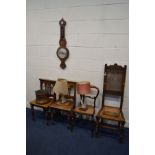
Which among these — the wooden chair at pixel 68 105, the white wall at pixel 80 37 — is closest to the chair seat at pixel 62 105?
the wooden chair at pixel 68 105

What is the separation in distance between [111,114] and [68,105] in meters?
0.78

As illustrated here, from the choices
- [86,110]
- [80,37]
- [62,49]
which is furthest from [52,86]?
[80,37]

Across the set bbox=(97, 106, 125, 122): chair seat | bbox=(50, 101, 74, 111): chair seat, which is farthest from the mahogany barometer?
bbox=(97, 106, 125, 122): chair seat

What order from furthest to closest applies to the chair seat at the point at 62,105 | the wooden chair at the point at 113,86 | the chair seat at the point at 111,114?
the chair seat at the point at 62,105, the wooden chair at the point at 113,86, the chair seat at the point at 111,114

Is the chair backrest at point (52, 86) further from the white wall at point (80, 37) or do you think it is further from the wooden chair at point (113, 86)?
the wooden chair at point (113, 86)

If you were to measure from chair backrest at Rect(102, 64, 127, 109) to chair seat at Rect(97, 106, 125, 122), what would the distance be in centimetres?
16

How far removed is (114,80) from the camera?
2.92 meters

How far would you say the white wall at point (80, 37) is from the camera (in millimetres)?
2865

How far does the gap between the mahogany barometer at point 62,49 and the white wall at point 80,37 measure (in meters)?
0.07

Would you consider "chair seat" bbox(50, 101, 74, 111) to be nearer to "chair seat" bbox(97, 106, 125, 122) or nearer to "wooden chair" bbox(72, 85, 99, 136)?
"wooden chair" bbox(72, 85, 99, 136)
